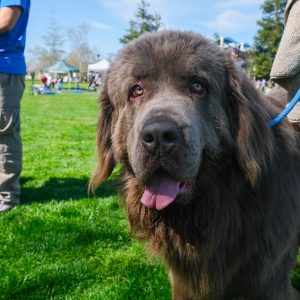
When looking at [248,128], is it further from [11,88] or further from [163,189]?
[11,88]

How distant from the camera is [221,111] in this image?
2531 millimetres

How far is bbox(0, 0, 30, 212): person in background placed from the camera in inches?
172

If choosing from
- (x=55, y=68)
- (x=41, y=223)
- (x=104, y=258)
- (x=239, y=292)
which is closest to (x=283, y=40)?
(x=239, y=292)

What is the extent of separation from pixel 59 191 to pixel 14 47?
2121 millimetres

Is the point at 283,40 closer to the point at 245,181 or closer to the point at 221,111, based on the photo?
the point at 221,111

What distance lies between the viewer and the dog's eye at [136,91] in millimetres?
2639

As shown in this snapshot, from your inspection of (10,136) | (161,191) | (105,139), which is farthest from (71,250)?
(161,191)

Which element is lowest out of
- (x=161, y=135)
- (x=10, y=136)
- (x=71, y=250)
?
(x=71, y=250)

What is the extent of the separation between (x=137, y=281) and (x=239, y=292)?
1.01 metres

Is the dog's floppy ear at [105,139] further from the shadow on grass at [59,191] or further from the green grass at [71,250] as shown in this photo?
the shadow on grass at [59,191]

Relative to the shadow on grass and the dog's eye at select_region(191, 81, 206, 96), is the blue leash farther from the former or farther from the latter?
the shadow on grass

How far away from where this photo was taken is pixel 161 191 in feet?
7.77

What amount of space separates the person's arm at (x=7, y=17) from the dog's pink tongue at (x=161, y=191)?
2.82 metres

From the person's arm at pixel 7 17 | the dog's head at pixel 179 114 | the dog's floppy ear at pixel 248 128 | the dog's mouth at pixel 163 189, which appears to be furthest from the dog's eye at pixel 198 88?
the person's arm at pixel 7 17
